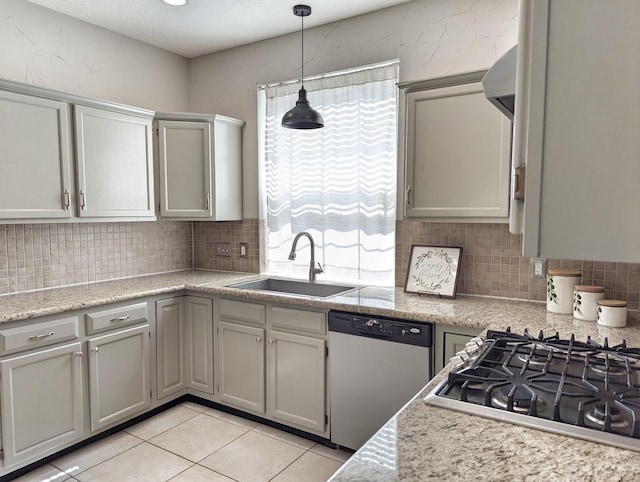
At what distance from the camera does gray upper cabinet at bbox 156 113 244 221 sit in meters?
3.30

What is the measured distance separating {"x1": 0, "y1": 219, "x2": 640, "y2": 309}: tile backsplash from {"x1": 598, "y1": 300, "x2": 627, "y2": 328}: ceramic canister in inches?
12.9

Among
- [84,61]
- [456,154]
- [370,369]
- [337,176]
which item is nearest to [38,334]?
[370,369]

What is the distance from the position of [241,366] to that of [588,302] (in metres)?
2.04

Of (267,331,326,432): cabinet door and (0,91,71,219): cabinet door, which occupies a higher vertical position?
(0,91,71,219): cabinet door

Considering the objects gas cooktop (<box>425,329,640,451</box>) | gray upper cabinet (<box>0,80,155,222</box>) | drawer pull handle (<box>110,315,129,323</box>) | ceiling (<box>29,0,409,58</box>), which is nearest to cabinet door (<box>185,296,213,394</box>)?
drawer pull handle (<box>110,315,129,323</box>)

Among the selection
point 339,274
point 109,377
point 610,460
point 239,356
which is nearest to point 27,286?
point 109,377

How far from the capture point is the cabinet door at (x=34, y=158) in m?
2.42

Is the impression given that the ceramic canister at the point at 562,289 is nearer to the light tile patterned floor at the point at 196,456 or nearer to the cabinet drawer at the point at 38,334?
the light tile patterned floor at the point at 196,456

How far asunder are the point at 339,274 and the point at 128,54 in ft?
7.52

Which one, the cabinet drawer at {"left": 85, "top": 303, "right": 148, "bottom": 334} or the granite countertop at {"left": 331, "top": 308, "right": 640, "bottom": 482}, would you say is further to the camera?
the cabinet drawer at {"left": 85, "top": 303, "right": 148, "bottom": 334}

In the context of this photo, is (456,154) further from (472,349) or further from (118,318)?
(118,318)

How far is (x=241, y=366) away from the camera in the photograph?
2957 mm

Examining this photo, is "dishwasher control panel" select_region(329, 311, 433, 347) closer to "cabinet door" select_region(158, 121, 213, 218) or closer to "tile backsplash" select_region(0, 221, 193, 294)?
"cabinet door" select_region(158, 121, 213, 218)

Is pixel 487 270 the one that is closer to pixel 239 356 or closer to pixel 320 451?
pixel 320 451
